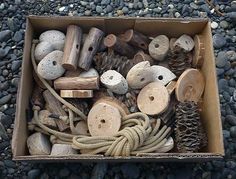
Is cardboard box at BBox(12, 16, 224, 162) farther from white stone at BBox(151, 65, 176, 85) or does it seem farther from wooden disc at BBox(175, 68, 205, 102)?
white stone at BBox(151, 65, 176, 85)

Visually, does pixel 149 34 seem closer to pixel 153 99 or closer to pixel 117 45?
pixel 117 45

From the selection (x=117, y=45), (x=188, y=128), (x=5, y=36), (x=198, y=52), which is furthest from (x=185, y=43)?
(x=5, y=36)

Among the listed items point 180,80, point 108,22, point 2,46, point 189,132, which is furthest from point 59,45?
point 189,132

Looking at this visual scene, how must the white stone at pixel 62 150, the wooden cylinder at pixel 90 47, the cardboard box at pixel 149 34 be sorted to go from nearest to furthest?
the cardboard box at pixel 149 34, the white stone at pixel 62 150, the wooden cylinder at pixel 90 47

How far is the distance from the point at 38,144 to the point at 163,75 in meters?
0.56

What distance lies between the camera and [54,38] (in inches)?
74.7

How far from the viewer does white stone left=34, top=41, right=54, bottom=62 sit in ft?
6.11

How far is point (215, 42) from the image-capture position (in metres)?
2.18

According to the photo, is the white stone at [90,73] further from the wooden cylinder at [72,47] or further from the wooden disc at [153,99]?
the wooden disc at [153,99]

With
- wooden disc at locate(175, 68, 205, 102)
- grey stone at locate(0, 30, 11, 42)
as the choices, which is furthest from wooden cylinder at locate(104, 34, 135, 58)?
grey stone at locate(0, 30, 11, 42)

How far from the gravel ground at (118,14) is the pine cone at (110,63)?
0.39 metres

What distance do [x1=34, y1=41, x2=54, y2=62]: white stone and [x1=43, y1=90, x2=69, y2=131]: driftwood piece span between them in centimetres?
14

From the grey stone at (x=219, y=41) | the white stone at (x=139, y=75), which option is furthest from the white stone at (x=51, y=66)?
the grey stone at (x=219, y=41)

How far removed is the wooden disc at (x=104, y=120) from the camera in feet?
5.76
